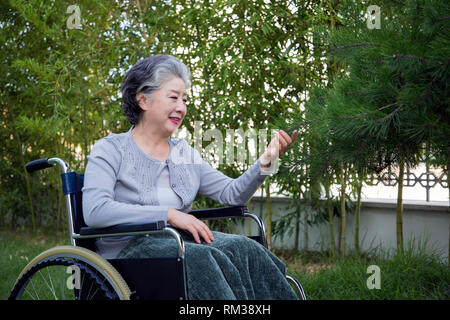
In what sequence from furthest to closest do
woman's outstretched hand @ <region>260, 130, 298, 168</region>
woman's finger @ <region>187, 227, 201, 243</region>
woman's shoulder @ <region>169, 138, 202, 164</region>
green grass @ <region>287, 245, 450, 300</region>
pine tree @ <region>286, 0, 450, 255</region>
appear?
green grass @ <region>287, 245, 450, 300</region> → woman's shoulder @ <region>169, 138, 202, 164</region> → woman's outstretched hand @ <region>260, 130, 298, 168</region> → woman's finger @ <region>187, 227, 201, 243</region> → pine tree @ <region>286, 0, 450, 255</region>

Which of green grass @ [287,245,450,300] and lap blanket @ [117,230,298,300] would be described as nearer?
lap blanket @ [117,230,298,300]

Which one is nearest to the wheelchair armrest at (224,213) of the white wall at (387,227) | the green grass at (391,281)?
the green grass at (391,281)

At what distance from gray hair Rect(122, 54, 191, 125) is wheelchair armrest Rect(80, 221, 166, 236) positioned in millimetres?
530

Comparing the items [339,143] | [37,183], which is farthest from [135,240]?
[37,183]

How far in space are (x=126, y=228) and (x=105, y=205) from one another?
0.15 m

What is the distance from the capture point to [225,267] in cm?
156

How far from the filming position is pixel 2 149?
235 inches

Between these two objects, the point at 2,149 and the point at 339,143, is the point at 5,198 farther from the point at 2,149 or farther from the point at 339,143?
the point at 339,143

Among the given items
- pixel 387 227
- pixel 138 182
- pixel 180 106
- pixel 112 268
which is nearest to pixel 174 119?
pixel 180 106

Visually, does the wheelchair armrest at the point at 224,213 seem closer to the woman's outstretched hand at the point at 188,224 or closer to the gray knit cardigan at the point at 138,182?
the gray knit cardigan at the point at 138,182

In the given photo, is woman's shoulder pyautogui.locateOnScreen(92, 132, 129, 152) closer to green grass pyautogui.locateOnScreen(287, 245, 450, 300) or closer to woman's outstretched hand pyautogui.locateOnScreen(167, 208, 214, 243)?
woman's outstretched hand pyautogui.locateOnScreen(167, 208, 214, 243)

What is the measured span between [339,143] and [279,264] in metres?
0.52

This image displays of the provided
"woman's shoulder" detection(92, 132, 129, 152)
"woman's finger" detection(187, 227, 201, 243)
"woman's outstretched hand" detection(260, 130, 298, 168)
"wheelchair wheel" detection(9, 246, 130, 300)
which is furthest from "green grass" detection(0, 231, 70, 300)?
"woman's outstretched hand" detection(260, 130, 298, 168)

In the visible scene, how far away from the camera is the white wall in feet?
13.0
